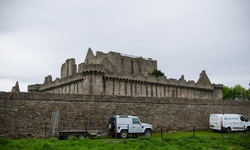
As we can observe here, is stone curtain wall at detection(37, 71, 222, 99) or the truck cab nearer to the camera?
the truck cab

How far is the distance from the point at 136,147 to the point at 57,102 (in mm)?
8867

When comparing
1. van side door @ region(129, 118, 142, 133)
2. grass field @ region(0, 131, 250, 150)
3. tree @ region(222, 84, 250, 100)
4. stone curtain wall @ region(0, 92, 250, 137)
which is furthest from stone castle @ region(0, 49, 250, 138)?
tree @ region(222, 84, 250, 100)

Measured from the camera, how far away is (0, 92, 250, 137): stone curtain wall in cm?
2119

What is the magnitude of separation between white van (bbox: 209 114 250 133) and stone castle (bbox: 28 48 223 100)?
14.7 metres

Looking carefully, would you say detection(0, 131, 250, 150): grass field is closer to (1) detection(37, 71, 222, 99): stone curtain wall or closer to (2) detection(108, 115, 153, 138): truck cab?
(2) detection(108, 115, 153, 138): truck cab

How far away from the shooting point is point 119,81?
1634 inches

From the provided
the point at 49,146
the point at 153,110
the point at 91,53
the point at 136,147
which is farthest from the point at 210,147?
the point at 91,53

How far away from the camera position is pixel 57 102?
2316 centimetres

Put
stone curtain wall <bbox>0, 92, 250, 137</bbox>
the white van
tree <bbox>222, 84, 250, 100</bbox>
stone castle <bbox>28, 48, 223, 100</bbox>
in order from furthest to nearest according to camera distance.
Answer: tree <bbox>222, 84, 250, 100</bbox> → stone castle <bbox>28, 48, 223, 100</bbox> → the white van → stone curtain wall <bbox>0, 92, 250, 137</bbox>

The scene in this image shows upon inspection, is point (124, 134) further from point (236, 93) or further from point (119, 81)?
point (236, 93)

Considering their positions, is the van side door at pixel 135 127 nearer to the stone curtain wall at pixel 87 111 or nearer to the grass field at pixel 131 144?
the grass field at pixel 131 144

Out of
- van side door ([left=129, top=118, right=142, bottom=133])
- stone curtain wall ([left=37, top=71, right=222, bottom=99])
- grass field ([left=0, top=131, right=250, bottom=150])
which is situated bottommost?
grass field ([left=0, top=131, right=250, bottom=150])

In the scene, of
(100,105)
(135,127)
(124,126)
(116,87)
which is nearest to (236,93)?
(116,87)

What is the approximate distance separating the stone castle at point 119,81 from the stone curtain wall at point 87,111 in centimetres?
1075
